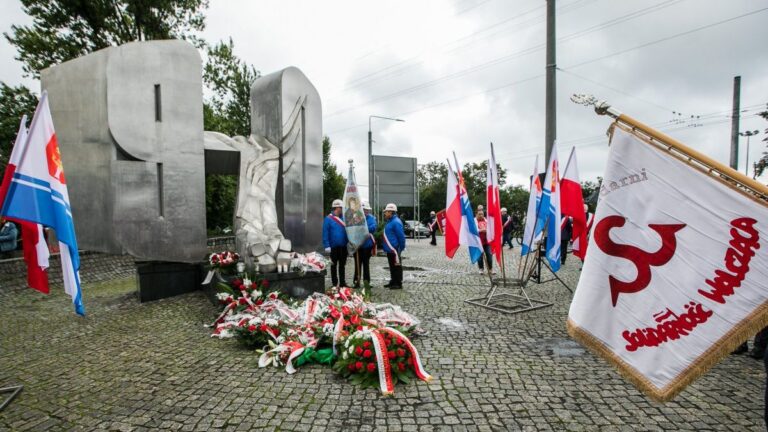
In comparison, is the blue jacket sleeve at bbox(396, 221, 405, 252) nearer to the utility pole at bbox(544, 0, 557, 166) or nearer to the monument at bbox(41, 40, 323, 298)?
the monument at bbox(41, 40, 323, 298)

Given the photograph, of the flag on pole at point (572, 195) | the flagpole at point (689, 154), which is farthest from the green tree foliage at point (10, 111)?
the flagpole at point (689, 154)

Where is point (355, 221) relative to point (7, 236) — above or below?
above

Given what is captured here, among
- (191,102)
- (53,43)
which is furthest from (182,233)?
(53,43)

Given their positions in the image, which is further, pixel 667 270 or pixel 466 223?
pixel 466 223

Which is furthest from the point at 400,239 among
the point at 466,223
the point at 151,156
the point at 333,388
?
the point at 333,388

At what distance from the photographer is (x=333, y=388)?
12.4 feet

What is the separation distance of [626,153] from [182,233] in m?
7.26

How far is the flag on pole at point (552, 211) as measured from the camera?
6375 millimetres

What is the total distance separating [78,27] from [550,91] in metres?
18.5

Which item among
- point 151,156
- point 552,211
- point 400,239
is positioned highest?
point 151,156

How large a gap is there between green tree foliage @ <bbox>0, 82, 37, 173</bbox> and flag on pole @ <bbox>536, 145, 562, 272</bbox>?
17.7 m

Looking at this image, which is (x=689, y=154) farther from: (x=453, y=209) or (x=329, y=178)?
(x=329, y=178)

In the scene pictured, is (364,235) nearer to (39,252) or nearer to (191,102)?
(191,102)

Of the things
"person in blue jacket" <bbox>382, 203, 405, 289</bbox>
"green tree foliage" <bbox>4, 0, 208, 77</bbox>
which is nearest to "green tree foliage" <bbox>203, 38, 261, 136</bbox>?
"green tree foliage" <bbox>4, 0, 208, 77</bbox>
